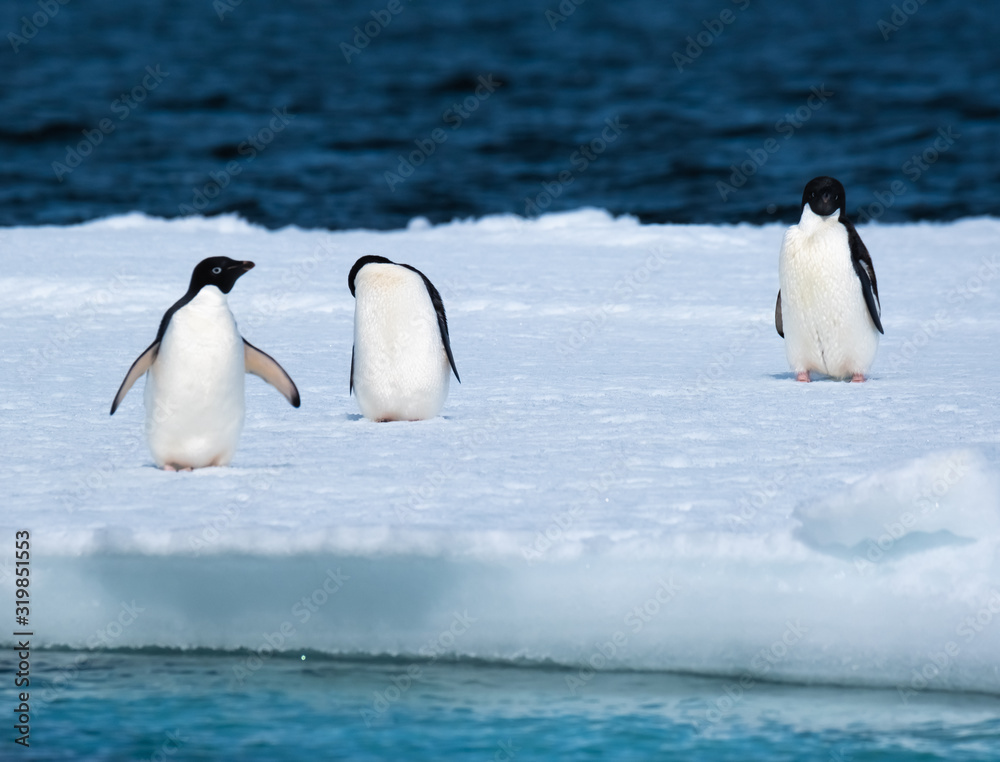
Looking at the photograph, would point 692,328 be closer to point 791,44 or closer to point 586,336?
point 586,336

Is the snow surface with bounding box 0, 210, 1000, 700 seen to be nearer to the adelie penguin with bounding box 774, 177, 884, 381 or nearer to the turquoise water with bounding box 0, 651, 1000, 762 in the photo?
the turquoise water with bounding box 0, 651, 1000, 762

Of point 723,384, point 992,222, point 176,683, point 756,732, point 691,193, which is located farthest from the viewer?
point 691,193

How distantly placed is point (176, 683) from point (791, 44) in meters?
53.1

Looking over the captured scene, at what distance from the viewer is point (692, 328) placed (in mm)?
8219

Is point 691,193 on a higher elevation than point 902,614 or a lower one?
higher

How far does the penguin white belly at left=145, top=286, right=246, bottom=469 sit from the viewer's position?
172 inches

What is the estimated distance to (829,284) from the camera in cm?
624

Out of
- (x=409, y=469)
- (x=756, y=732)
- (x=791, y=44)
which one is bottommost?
(x=756, y=732)

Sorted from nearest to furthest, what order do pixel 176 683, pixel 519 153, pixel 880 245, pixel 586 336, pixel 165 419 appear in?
pixel 176 683, pixel 165 419, pixel 586 336, pixel 880 245, pixel 519 153

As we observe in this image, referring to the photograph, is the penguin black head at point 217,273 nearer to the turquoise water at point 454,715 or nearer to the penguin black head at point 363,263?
the penguin black head at point 363,263

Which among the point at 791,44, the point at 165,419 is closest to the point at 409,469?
the point at 165,419

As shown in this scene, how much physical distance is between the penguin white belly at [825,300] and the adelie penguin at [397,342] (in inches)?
64.2

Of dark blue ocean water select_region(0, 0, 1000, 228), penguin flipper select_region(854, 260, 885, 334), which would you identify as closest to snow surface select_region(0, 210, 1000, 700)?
penguin flipper select_region(854, 260, 885, 334)
